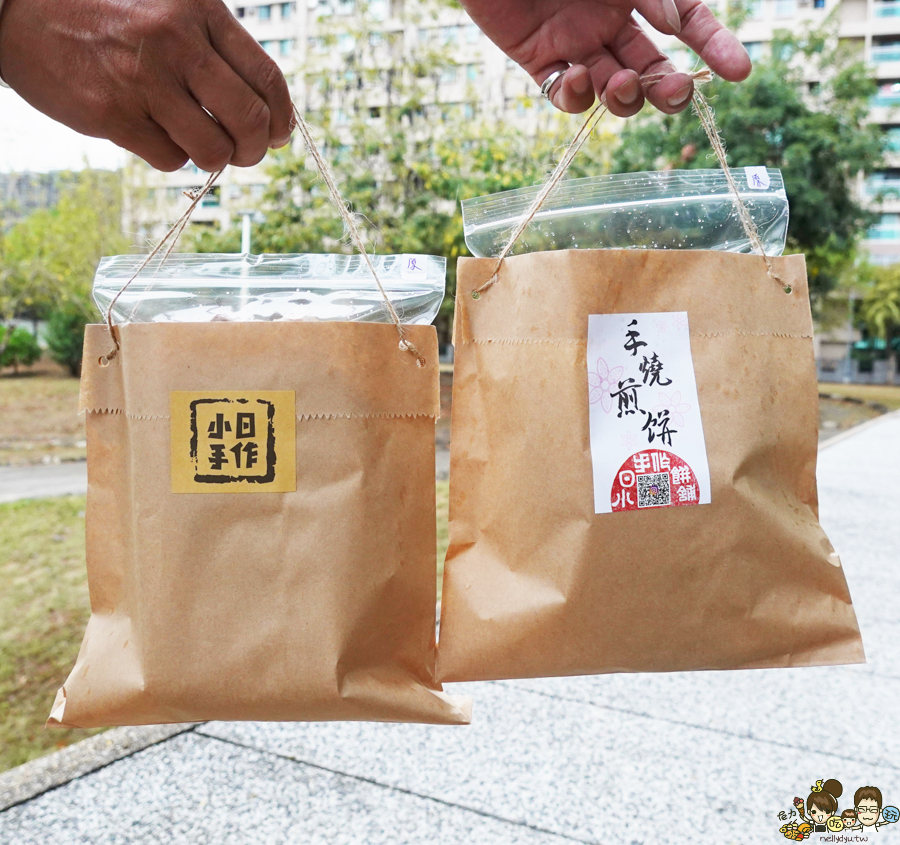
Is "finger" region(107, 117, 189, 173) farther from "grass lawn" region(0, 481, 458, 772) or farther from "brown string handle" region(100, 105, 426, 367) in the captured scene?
"grass lawn" region(0, 481, 458, 772)

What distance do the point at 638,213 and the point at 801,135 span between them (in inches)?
360

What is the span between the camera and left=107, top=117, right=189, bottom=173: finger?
0.87 m

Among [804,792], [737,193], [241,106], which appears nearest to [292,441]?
[241,106]

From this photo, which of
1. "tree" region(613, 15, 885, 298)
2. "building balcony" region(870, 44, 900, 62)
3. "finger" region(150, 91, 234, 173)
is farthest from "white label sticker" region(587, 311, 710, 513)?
"building balcony" region(870, 44, 900, 62)

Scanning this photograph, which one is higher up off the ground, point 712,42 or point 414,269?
point 712,42

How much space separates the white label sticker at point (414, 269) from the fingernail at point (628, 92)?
334 millimetres

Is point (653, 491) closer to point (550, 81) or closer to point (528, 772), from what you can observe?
point (550, 81)

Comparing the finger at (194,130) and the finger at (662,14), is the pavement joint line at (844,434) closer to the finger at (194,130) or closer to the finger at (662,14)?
the finger at (662,14)

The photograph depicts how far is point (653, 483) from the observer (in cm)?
98

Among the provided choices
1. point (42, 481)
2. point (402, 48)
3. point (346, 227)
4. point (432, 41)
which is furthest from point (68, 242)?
point (346, 227)

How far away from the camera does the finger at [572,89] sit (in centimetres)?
113

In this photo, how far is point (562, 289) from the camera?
1.00 meters

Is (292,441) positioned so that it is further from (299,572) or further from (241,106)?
(241,106)

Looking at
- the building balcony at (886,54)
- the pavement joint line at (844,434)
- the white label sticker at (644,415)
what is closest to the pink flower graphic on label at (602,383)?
the white label sticker at (644,415)
